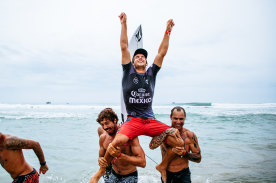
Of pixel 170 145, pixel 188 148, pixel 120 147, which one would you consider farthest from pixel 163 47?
pixel 188 148

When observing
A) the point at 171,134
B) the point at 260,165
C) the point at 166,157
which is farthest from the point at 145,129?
the point at 260,165

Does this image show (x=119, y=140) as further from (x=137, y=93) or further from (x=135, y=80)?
(x=135, y=80)

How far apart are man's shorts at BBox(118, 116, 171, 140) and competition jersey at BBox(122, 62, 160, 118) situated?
9 cm

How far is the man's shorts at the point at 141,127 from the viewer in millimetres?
2461

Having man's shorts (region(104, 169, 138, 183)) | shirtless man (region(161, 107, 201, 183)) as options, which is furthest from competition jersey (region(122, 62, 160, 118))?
man's shorts (region(104, 169, 138, 183))

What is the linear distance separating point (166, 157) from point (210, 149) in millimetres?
5657

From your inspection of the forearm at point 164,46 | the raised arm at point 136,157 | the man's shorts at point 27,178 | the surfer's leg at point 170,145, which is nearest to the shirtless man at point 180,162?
the surfer's leg at point 170,145

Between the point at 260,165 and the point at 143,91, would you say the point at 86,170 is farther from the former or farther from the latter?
the point at 260,165

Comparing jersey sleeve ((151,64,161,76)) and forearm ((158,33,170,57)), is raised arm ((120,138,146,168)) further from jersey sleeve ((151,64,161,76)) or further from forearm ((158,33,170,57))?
forearm ((158,33,170,57))

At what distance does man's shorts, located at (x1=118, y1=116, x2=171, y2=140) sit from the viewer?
8.07 ft

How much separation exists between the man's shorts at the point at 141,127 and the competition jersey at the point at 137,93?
0.29 ft

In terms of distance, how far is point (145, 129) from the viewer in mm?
2547

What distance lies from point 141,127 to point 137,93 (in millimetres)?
501

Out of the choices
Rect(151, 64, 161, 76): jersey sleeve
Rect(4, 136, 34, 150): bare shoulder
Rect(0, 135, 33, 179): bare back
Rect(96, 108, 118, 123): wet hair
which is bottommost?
Rect(0, 135, 33, 179): bare back
